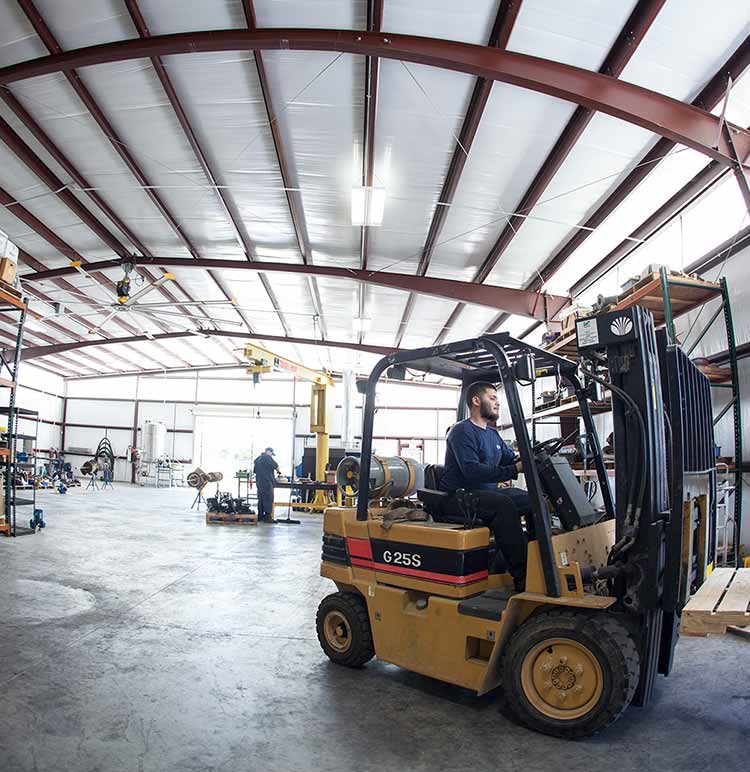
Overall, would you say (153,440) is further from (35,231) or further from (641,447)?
(641,447)

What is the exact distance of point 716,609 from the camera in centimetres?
300

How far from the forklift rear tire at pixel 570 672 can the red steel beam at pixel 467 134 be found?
6.14 m

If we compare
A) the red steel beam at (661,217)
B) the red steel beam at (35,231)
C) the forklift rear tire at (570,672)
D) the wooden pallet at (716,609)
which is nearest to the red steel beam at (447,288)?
the red steel beam at (661,217)

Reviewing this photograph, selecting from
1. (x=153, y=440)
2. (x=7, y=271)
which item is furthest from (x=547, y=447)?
(x=153, y=440)

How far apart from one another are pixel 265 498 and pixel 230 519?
1079 millimetres

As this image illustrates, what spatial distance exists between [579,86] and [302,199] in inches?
232

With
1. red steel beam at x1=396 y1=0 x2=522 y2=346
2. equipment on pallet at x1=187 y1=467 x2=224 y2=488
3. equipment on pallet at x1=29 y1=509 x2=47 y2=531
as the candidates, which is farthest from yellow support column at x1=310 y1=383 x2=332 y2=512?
equipment on pallet at x1=29 y1=509 x2=47 y2=531

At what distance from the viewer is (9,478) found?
9.99 m

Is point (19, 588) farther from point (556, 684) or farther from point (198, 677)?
point (556, 684)

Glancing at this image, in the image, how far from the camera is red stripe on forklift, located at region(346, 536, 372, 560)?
4.10 m

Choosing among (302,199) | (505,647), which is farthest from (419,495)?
(302,199)

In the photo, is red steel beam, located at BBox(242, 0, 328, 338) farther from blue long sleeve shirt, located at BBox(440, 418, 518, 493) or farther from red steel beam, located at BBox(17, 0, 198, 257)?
blue long sleeve shirt, located at BBox(440, 418, 518, 493)

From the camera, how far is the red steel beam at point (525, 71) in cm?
680

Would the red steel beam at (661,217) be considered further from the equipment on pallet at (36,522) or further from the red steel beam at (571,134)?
the equipment on pallet at (36,522)
